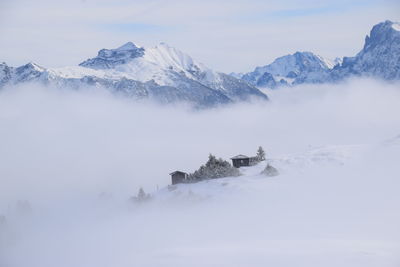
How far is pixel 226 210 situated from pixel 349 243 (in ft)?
98.5

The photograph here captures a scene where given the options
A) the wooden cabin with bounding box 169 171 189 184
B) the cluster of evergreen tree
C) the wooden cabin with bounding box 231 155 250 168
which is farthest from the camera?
the wooden cabin with bounding box 231 155 250 168

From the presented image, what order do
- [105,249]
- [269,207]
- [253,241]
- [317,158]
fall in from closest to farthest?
[253,241] < [105,249] < [269,207] < [317,158]

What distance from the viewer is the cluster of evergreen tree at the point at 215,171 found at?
94.5 meters

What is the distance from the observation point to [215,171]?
9538 cm

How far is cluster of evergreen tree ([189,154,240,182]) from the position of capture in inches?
3720

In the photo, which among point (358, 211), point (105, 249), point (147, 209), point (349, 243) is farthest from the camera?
point (147, 209)

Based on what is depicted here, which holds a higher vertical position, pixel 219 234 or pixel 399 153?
pixel 399 153

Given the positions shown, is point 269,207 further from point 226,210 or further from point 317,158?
point 317,158

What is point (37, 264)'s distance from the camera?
59.0 meters

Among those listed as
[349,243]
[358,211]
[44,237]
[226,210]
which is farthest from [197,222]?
[44,237]

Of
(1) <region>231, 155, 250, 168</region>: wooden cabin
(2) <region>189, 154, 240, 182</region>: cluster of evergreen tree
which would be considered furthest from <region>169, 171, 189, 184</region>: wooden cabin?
(1) <region>231, 155, 250, 168</region>: wooden cabin

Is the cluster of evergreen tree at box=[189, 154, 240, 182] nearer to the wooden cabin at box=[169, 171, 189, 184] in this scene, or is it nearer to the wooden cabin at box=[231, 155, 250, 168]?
the wooden cabin at box=[169, 171, 189, 184]

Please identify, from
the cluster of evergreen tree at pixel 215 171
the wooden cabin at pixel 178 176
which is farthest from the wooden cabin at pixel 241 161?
the wooden cabin at pixel 178 176

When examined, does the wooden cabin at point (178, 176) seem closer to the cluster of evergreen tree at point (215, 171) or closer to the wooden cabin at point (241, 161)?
the cluster of evergreen tree at point (215, 171)
